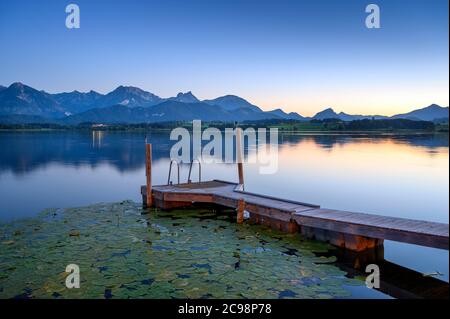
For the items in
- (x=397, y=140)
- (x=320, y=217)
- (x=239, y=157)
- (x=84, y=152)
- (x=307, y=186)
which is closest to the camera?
(x=320, y=217)

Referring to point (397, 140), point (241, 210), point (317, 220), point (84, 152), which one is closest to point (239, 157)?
point (241, 210)

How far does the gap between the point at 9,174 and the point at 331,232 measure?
32.3 metres

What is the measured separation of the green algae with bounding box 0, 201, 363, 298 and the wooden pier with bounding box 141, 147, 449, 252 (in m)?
0.46

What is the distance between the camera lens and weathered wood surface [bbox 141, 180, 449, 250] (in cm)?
874

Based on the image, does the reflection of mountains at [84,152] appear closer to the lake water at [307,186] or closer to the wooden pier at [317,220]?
the lake water at [307,186]

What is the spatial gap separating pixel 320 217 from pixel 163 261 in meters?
4.85

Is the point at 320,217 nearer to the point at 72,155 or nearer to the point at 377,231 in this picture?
the point at 377,231

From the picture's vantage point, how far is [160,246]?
1132cm

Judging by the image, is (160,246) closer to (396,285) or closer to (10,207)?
(396,285)

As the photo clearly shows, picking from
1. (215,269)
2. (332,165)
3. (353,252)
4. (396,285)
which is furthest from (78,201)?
(332,165)

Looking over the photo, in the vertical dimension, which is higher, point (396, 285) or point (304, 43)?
point (304, 43)

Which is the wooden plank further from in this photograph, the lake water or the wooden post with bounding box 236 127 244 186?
the wooden post with bounding box 236 127 244 186

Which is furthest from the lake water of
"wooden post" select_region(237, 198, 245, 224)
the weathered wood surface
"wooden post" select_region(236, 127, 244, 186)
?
"wooden post" select_region(236, 127, 244, 186)

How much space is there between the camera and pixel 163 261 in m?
9.89
